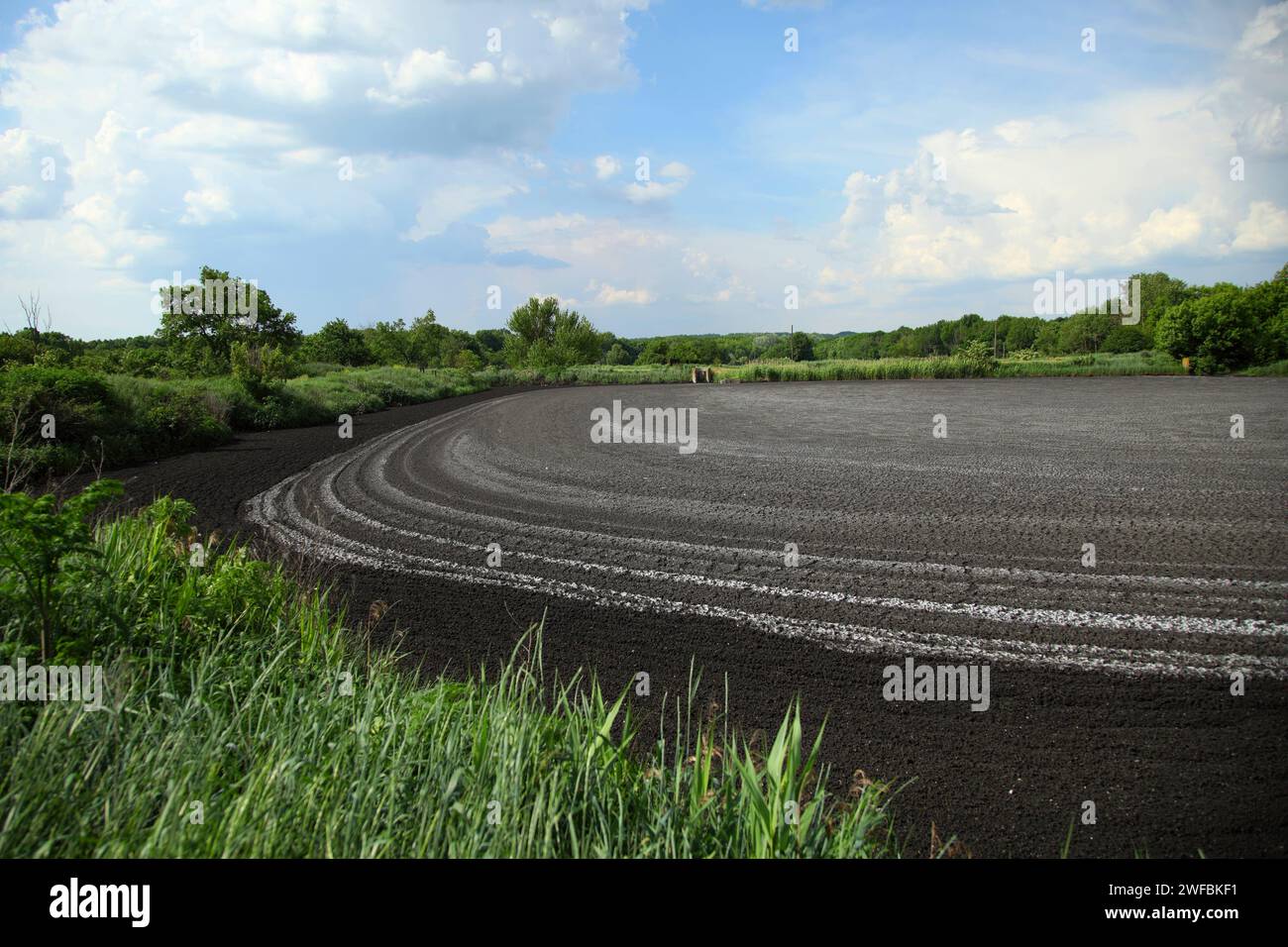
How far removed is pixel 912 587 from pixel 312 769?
5.06 metres

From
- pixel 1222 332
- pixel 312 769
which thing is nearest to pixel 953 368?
pixel 1222 332

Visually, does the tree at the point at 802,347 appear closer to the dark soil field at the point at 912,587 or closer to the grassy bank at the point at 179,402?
the grassy bank at the point at 179,402

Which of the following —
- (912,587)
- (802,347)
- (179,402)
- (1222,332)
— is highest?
(802,347)

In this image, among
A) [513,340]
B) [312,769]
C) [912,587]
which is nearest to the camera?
[312,769]

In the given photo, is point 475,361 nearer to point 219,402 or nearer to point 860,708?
point 219,402

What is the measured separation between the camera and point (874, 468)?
41.0ft

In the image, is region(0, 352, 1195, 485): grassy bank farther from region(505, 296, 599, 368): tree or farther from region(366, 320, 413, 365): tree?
region(505, 296, 599, 368): tree

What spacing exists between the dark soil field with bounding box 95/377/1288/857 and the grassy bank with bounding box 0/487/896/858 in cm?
81

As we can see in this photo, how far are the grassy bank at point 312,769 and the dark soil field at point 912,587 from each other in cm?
81

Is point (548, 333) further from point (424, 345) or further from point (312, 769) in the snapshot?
point (312, 769)

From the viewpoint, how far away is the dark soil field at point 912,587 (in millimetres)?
3797

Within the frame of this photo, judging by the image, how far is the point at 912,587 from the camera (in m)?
6.48

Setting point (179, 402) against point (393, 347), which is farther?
point (393, 347)

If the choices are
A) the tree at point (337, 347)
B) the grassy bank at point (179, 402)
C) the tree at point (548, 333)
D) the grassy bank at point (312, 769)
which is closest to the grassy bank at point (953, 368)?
the grassy bank at point (179, 402)
